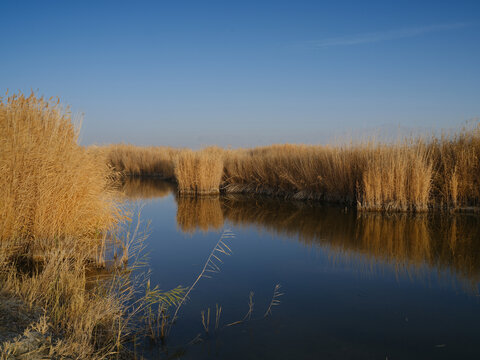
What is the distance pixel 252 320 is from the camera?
3.73 m

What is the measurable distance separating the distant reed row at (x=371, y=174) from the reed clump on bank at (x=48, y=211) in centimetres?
132

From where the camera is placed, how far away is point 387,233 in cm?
743

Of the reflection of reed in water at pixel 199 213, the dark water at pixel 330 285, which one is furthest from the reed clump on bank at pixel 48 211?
the reflection of reed in water at pixel 199 213

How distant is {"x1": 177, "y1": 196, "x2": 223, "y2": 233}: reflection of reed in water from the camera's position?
341 inches

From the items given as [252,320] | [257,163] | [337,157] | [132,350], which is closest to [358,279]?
[252,320]

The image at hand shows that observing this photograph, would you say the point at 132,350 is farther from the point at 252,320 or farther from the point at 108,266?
the point at 108,266

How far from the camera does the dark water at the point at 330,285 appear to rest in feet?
10.7

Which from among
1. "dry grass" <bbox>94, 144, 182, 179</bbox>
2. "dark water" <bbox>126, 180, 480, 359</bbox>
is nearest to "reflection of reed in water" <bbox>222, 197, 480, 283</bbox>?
"dark water" <bbox>126, 180, 480, 359</bbox>

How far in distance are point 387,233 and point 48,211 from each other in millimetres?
6392

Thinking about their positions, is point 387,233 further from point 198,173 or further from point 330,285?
point 198,173

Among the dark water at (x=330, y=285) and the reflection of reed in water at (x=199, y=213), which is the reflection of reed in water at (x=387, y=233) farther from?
the reflection of reed in water at (x=199, y=213)

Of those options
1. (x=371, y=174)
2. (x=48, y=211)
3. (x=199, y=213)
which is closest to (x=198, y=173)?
(x=199, y=213)

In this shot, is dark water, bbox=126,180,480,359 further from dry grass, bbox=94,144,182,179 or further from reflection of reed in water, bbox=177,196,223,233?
dry grass, bbox=94,144,182,179

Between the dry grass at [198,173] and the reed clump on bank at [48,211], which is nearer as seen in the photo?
the reed clump on bank at [48,211]
